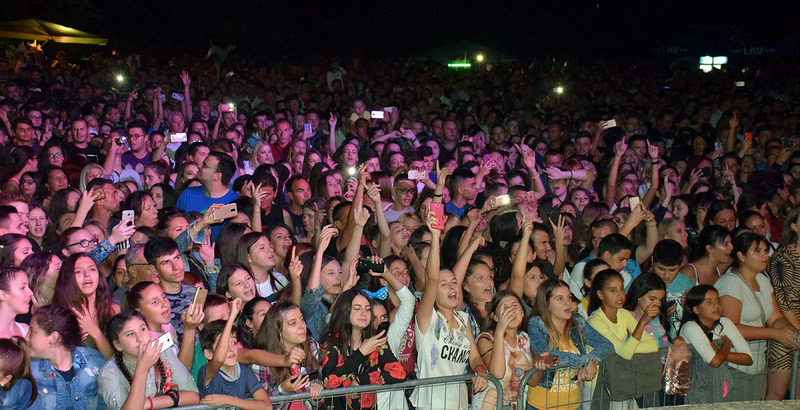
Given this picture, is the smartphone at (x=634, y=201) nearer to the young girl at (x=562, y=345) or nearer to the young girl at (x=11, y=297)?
the young girl at (x=562, y=345)

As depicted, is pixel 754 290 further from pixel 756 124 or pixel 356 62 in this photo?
pixel 356 62

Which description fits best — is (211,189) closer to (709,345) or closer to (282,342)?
(282,342)

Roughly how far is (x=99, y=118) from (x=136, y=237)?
5794 millimetres

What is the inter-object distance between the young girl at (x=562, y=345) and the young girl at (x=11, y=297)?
2.94m

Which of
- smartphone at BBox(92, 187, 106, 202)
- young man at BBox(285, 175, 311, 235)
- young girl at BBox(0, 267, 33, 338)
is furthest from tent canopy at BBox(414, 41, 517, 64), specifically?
young girl at BBox(0, 267, 33, 338)

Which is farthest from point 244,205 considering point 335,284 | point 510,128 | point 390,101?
point 390,101

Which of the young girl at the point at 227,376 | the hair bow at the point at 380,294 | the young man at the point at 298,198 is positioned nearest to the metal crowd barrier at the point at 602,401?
the hair bow at the point at 380,294

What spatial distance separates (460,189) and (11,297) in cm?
437

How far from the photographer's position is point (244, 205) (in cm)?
666

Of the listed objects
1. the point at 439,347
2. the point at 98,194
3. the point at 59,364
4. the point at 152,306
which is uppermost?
the point at 98,194

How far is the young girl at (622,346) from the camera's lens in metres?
4.81

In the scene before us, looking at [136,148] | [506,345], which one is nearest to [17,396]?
[506,345]

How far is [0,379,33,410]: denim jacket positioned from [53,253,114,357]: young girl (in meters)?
0.69

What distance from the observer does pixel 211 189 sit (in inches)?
268
